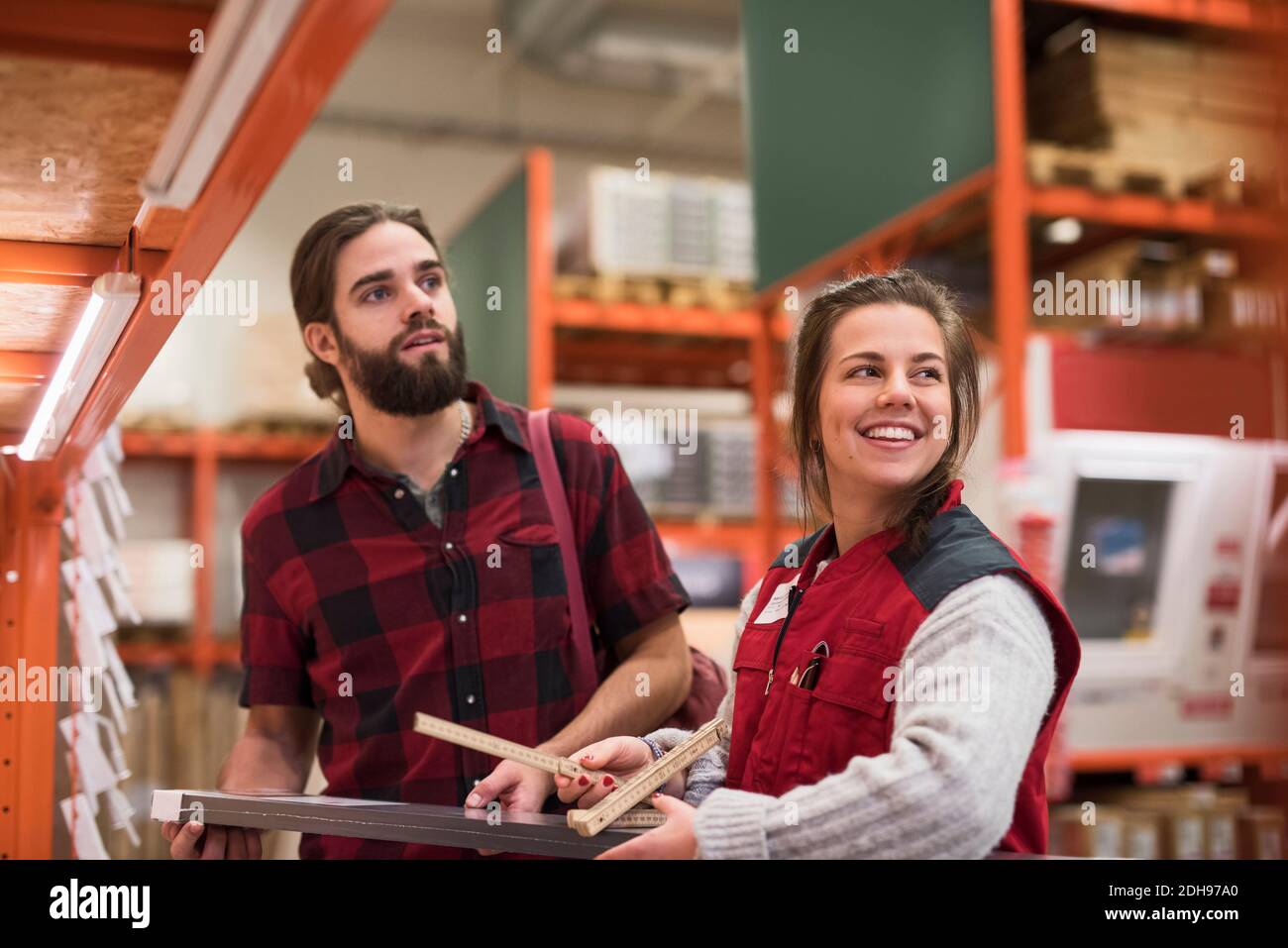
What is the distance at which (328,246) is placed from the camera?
2.64 metres

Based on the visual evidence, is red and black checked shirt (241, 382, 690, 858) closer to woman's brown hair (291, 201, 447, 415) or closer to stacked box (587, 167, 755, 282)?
woman's brown hair (291, 201, 447, 415)

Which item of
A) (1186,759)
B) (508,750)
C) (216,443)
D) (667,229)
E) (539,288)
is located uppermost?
(667,229)

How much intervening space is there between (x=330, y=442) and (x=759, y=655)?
1.31 m

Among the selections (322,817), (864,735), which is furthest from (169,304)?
(864,735)

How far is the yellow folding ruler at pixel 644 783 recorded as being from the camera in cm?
165

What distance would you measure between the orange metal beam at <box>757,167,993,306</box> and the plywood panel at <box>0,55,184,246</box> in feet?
8.70

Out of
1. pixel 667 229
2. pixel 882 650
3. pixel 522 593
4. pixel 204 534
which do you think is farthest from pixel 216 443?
pixel 882 650

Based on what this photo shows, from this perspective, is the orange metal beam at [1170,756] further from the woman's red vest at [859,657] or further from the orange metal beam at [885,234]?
the woman's red vest at [859,657]

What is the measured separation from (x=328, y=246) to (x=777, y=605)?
131 centimetres

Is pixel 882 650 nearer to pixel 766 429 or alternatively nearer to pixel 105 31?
pixel 105 31

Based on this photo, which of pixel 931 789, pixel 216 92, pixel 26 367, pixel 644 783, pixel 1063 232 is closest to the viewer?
pixel 216 92

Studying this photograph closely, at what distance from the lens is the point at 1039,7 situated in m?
4.93

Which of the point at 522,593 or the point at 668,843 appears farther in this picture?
the point at 522,593

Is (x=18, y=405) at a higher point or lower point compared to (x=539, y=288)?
lower
